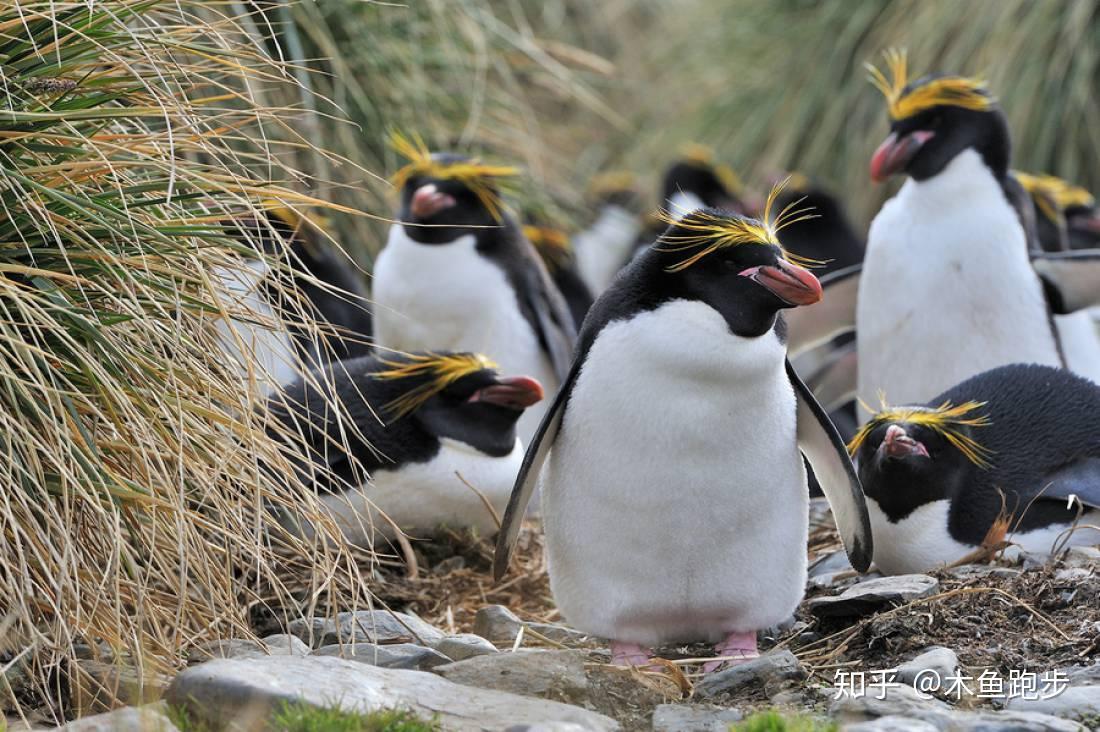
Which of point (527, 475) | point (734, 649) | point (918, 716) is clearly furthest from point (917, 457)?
point (918, 716)

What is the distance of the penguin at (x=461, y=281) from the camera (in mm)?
5539

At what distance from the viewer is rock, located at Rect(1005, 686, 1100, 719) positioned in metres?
2.80

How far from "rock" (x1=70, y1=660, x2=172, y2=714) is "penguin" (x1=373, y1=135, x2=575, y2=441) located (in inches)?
102

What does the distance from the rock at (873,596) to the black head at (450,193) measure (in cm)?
245

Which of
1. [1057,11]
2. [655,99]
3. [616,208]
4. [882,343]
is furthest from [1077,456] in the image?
[655,99]

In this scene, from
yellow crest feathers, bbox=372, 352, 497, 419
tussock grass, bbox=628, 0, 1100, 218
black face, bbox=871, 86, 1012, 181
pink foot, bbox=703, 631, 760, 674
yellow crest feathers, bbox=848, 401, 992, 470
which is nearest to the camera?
pink foot, bbox=703, 631, 760, 674

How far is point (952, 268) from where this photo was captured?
16.7 ft

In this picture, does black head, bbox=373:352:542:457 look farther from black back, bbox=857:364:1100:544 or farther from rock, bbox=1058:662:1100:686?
rock, bbox=1058:662:1100:686

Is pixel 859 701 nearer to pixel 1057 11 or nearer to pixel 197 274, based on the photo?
pixel 197 274

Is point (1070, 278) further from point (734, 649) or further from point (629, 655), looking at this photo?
point (629, 655)

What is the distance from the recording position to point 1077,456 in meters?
4.07

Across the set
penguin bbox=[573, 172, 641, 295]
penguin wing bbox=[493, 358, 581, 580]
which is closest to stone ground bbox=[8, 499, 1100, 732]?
penguin wing bbox=[493, 358, 581, 580]

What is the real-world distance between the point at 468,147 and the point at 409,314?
1.78 metres

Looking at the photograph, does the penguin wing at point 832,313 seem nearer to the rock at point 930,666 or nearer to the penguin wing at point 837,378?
the penguin wing at point 837,378
